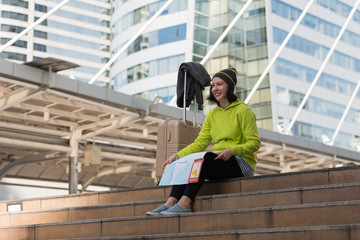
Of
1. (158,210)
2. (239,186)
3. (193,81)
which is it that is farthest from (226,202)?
(193,81)

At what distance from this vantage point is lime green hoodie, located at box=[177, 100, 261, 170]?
564cm

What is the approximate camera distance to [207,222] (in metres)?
4.88

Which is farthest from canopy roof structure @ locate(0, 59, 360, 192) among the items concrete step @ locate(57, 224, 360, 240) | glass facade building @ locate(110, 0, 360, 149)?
glass facade building @ locate(110, 0, 360, 149)

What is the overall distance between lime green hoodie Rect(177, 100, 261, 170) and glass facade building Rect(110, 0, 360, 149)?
36.9 m

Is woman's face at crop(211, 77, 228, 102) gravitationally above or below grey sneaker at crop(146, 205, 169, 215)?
above

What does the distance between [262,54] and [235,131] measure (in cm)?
4132

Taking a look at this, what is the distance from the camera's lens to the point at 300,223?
443cm

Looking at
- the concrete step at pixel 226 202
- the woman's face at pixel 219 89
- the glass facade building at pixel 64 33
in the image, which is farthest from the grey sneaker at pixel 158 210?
the glass facade building at pixel 64 33

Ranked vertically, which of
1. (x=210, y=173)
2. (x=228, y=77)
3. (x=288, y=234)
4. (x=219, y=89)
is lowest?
(x=288, y=234)

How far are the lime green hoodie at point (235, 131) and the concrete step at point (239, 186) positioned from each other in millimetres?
288

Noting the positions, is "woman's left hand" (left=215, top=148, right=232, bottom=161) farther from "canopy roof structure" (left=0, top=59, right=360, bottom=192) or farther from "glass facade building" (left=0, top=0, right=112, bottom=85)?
"glass facade building" (left=0, top=0, right=112, bottom=85)

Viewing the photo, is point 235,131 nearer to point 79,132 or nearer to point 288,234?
point 288,234

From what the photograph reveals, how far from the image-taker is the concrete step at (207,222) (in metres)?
4.31

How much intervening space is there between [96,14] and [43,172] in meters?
77.4
